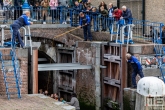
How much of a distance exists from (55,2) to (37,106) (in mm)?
11382

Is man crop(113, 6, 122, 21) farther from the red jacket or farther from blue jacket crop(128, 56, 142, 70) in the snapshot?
blue jacket crop(128, 56, 142, 70)


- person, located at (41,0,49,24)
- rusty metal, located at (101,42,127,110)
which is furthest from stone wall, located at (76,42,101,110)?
person, located at (41,0,49,24)

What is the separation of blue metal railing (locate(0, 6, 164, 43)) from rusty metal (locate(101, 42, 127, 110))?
1.56 metres

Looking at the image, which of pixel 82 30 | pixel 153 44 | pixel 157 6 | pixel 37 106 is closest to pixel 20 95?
pixel 37 106

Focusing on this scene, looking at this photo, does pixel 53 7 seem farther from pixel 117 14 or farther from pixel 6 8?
pixel 117 14

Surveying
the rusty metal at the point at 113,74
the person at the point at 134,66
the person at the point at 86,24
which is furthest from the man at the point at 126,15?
the person at the point at 134,66

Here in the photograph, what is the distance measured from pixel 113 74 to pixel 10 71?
17.2ft

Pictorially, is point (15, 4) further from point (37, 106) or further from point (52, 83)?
point (37, 106)

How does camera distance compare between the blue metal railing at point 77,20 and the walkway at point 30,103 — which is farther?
the blue metal railing at point 77,20

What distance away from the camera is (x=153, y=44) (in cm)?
2269

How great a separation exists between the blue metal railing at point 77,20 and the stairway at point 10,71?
20.1 ft

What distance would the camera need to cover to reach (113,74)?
23.5 m

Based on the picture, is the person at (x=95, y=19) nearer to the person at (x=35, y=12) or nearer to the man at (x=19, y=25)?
the person at (x=35, y=12)

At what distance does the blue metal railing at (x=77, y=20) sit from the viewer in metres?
25.5
